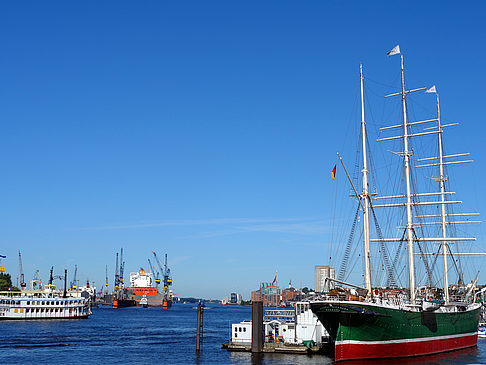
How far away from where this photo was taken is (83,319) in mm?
166625

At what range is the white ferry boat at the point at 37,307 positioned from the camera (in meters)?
149

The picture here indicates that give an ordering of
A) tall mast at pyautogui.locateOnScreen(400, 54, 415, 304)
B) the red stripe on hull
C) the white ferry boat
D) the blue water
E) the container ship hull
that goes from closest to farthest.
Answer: the container ship hull, the red stripe on hull, the blue water, tall mast at pyautogui.locateOnScreen(400, 54, 415, 304), the white ferry boat

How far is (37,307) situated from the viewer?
151625 millimetres

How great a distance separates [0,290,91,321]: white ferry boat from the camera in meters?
149

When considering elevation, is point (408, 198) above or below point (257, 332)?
above

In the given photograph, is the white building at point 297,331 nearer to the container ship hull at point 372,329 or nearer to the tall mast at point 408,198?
the container ship hull at point 372,329

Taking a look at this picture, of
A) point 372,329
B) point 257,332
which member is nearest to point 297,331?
point 257,332

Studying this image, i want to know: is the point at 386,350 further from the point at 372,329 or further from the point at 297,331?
the point at 297,331

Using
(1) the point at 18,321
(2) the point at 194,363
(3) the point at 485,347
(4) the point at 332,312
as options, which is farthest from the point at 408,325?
(1) the point at 18,321

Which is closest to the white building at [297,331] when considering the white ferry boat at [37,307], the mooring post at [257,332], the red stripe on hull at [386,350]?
the mooring post at [257,332]

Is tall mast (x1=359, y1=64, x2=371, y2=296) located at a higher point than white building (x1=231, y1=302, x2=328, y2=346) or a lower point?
higher

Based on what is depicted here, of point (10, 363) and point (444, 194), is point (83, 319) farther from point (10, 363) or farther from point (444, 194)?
point (444, 194)

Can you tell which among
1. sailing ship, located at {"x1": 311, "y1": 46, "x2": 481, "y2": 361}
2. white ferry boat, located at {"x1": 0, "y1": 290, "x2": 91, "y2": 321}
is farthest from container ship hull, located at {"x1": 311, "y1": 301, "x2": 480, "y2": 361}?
white ferry boat, located at {"x1": 0, "y1": 290, "x2": 91, "y2": 321}

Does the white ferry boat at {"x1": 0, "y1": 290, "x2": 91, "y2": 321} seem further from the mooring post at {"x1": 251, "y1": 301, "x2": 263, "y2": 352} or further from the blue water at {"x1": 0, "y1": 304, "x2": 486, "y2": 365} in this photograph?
the mooring post at {"x1": 251, "y1": 301, "x2": 263, "y2": 352}
